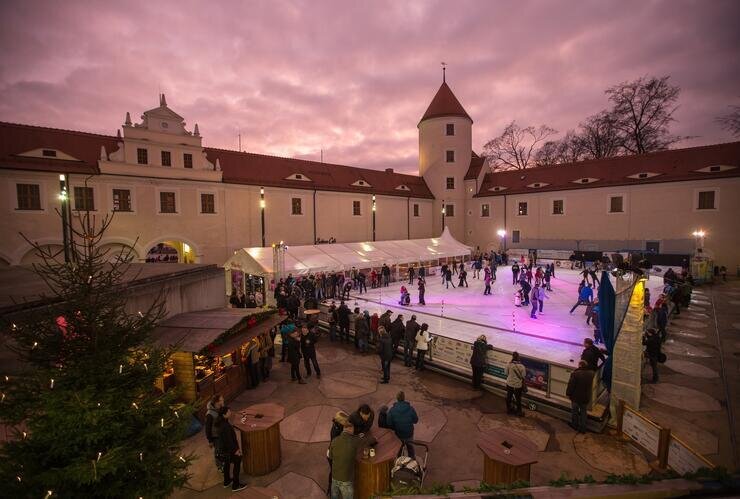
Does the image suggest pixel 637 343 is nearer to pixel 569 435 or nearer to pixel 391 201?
pixel 569 435

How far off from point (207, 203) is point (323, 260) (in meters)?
11.2

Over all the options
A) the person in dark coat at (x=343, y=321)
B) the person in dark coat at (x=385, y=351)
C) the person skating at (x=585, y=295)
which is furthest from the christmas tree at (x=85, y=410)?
the person skating at (x=585, y=295)

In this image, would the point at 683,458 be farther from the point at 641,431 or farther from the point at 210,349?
the point at 210,349

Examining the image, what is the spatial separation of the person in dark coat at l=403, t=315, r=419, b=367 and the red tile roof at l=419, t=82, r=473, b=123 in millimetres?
36627

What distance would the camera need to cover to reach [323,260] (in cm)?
2216

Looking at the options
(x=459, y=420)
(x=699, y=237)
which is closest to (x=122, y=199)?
(x=459, y=420)

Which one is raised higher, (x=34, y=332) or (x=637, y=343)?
(x=34, y=332)

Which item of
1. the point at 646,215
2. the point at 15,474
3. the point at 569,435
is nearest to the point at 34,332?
the point at 15,474

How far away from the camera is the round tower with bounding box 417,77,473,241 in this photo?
1657 inches

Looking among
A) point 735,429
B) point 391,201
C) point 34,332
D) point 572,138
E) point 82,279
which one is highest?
point 572,138

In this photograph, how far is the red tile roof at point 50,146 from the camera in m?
20.6

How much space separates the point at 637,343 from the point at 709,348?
8125mm

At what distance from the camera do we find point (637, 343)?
767cm

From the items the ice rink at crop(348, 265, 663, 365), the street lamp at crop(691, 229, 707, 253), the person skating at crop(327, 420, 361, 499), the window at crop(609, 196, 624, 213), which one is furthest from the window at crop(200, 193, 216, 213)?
the street lamp at crop(691, 229, 707, 253)
